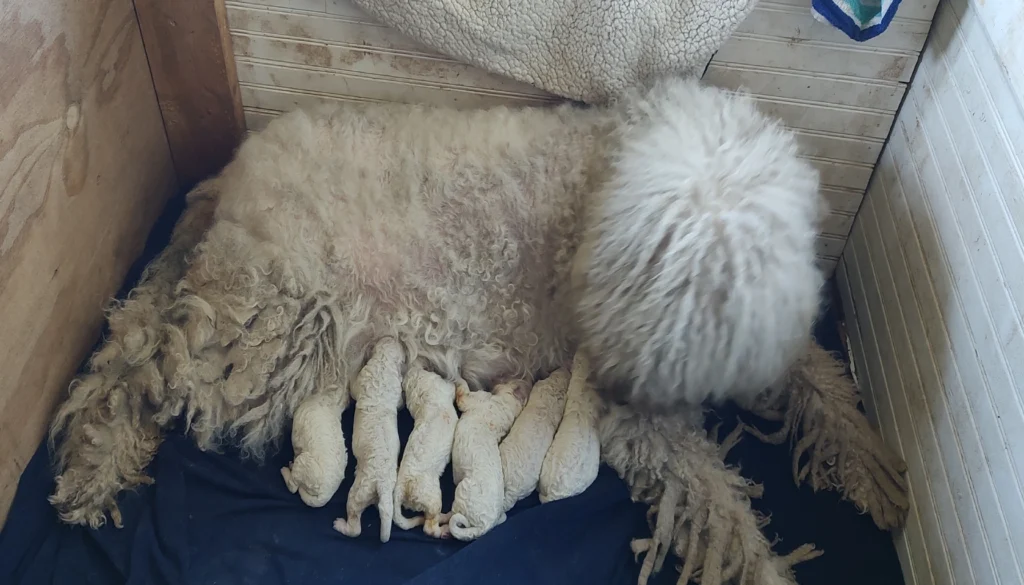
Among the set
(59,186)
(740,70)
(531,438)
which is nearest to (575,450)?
(531,438)

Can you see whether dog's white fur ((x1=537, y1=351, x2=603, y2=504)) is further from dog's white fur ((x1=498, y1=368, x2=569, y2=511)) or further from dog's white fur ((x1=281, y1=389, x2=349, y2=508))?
dog's white fur ((x1=281, y1=389, x2=349, y2=508))

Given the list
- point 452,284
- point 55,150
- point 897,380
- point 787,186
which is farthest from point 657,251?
point 55,150

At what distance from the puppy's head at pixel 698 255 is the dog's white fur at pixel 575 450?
0.07 metres

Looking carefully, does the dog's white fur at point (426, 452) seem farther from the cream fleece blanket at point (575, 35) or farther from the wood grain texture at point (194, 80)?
the wood grain texture at point (194, 80)

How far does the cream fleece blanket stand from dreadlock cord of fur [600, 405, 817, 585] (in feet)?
1.80

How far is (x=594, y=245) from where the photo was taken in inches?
49.4

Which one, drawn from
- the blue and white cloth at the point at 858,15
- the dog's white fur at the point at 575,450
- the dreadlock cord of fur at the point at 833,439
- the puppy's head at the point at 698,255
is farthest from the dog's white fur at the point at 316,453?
the blue and white cloth at the point at 858,15

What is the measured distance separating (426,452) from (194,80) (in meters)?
0.83

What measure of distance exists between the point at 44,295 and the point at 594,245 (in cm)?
86

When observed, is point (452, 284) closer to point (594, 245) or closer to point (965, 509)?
point (594, 245)

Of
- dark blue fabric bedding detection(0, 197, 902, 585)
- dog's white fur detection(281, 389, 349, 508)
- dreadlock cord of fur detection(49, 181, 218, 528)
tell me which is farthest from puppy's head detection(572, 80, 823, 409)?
dreadlock cord of fur detection(49, 181, 218, 528)

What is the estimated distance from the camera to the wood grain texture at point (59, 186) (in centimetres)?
121

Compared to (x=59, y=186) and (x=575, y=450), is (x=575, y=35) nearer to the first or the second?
(x=575, y=450)

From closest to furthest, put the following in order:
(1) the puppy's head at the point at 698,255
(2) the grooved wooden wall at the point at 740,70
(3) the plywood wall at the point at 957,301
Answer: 1. (3) the plywood wall at the point at 957,301
2. (1) the puppy's head at the point at 698,255
3. (2) the grooved wooden wall at the point at 740,70
